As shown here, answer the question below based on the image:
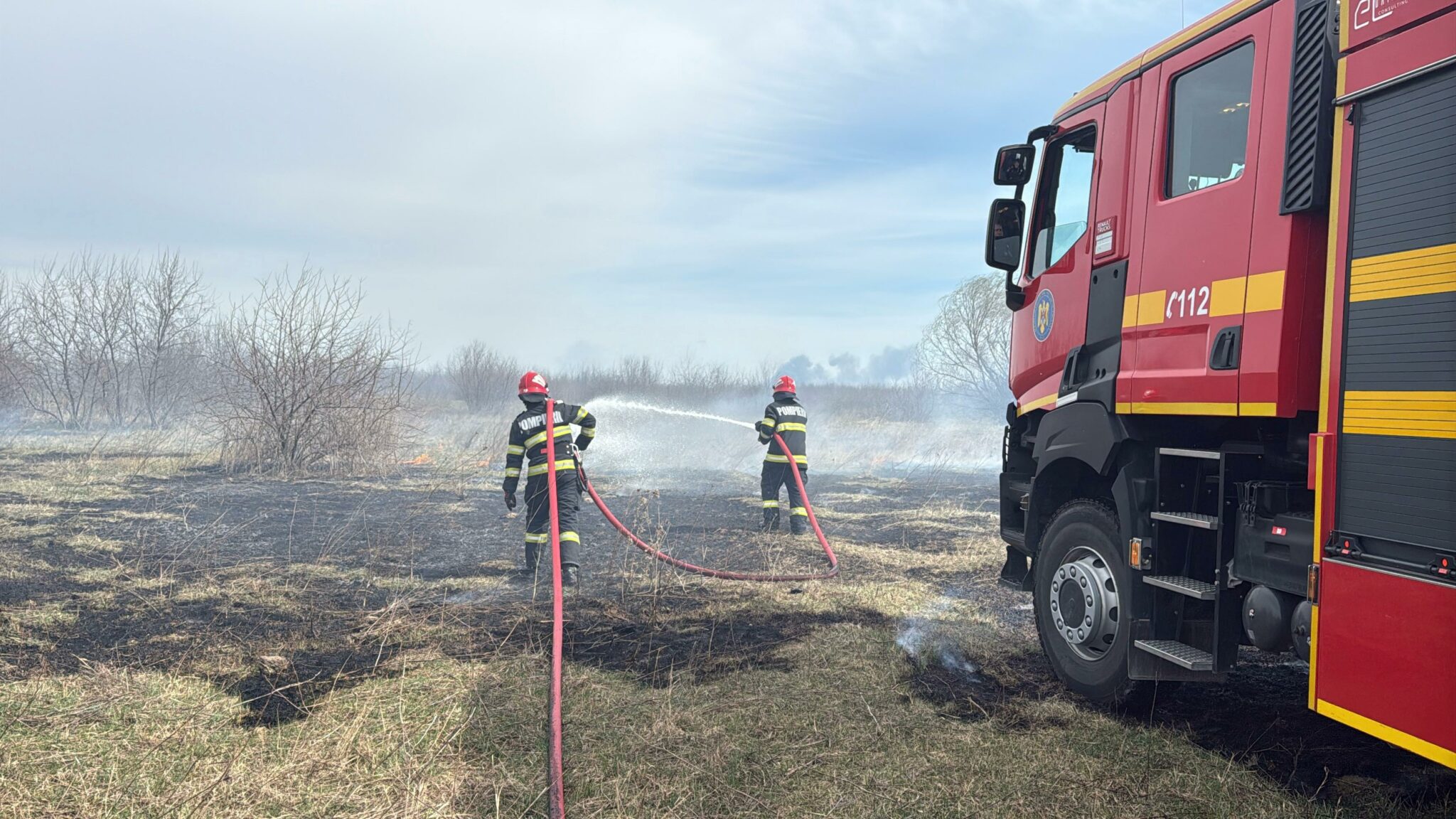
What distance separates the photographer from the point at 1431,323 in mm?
2635

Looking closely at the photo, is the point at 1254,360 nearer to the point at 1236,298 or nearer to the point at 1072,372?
the point at 1236,298

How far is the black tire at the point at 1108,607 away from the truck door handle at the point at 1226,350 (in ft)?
3.20

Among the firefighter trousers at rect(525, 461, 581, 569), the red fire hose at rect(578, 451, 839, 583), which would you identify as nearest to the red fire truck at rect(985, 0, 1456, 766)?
the red fire hose at rect(578, 451, 839, 583)

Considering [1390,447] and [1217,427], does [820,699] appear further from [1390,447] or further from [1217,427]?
[1390,447]

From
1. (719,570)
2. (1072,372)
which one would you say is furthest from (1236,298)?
(719,570)

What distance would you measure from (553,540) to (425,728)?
239cm

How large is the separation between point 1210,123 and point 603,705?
12.4 ft

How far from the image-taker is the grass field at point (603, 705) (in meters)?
3.44

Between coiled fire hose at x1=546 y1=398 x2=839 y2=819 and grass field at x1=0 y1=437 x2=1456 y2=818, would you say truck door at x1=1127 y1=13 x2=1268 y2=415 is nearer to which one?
grass field at x1=0 y1=437 x2=1456 y2=818

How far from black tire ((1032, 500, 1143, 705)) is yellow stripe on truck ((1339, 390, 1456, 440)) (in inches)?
52.4

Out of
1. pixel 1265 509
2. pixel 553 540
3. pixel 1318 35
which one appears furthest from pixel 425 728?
pixel 1318 35

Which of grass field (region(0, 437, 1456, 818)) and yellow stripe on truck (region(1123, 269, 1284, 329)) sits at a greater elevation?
yellow stripe on truck (region(1123, 269, 1284, 329))

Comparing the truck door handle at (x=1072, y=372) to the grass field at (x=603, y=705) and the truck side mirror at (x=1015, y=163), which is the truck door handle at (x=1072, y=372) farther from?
the grass field at (x=603, y=705)

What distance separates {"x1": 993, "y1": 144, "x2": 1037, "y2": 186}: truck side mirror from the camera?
193 inches
